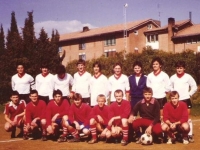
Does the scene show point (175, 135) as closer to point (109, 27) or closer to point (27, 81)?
point (27, 81)

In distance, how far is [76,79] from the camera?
9.73m

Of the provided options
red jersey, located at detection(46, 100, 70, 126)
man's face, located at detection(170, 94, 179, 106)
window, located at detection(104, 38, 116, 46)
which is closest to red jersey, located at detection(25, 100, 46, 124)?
red jersey, located at detection(46, 100, 70, 126)

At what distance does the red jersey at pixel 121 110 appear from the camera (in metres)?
8.14

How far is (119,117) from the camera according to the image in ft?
26.6

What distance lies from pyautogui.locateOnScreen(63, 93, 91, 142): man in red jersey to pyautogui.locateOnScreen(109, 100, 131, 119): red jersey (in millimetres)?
716

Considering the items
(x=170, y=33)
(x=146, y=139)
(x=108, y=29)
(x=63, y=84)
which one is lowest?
(x=146, y=139)

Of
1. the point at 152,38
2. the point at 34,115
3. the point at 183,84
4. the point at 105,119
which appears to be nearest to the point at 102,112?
the point at 105,119

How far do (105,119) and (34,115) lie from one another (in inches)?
83.3

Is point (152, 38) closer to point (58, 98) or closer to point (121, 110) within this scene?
point (58, 98)

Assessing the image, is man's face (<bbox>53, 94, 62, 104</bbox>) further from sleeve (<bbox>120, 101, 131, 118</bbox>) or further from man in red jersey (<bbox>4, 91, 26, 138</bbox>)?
sleeve (<bbox>120, 101, 131, 118</bbox>)

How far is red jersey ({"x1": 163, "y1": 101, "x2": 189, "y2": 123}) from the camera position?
305 inches

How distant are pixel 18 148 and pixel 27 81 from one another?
284 cm

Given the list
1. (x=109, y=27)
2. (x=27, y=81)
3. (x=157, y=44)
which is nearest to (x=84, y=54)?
(x=109, y=27)

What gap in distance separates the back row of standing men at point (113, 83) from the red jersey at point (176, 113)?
487 millimetres
